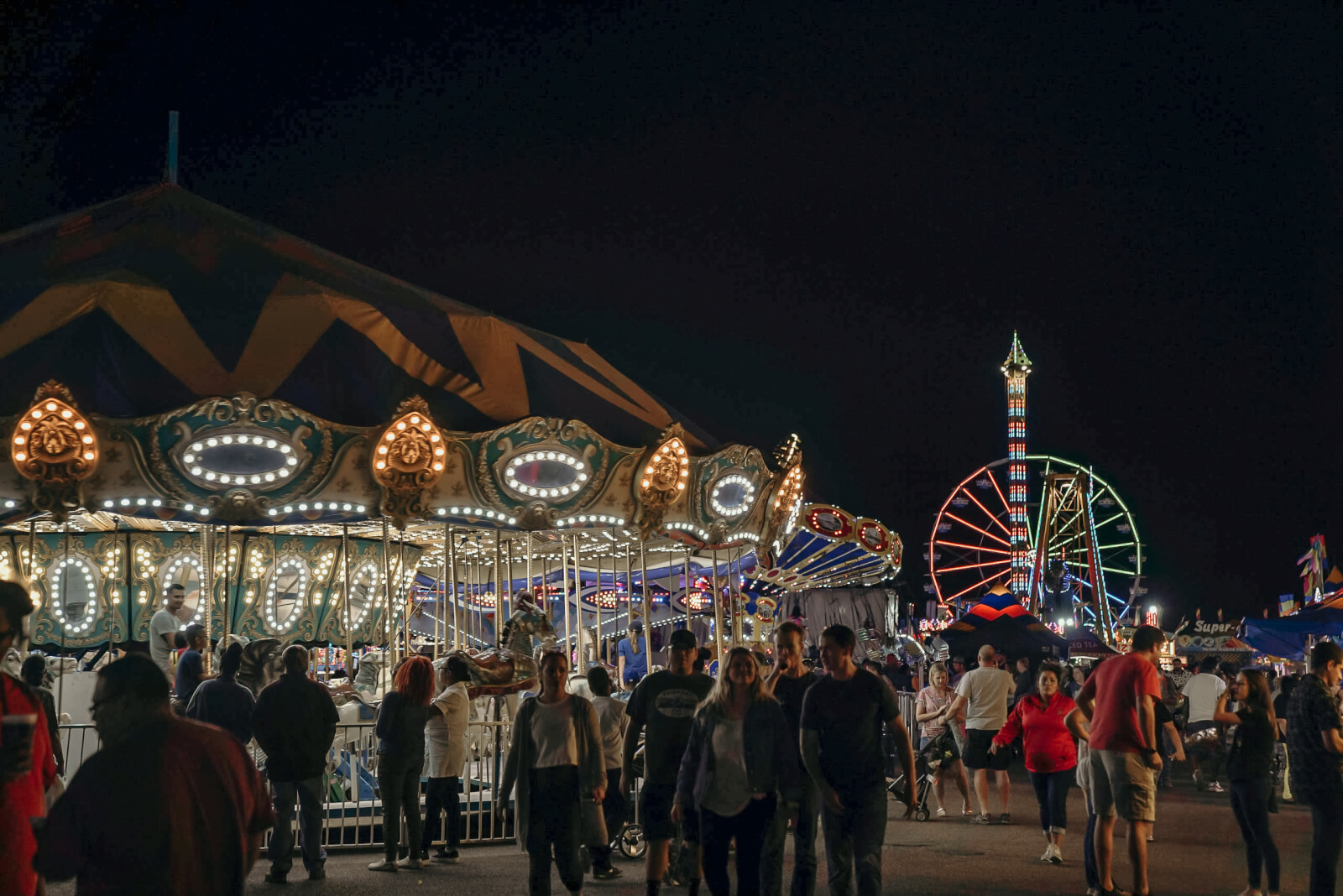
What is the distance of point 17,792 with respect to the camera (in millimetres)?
4262

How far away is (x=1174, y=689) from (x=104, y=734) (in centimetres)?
1846

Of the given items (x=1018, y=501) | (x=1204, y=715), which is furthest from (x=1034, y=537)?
(x=1204, y=715)

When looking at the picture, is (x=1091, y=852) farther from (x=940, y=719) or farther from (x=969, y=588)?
(x=969, y=588)

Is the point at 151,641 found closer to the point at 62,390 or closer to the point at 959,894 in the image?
the point at 62,390

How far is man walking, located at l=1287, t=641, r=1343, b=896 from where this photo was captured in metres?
7.10

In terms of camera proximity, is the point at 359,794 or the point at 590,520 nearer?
the point at 359,794

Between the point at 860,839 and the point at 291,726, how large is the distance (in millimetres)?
4065

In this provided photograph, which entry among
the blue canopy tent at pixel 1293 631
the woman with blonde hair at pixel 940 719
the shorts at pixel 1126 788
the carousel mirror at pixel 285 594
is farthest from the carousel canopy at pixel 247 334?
the blue canopy tent at pixel 1293 631

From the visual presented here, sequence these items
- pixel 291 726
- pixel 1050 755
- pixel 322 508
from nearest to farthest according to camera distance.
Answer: pixel 291 726 → pixel 1050 755 → pixel 322 508

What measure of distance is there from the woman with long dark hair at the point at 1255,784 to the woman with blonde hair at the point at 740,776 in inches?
120

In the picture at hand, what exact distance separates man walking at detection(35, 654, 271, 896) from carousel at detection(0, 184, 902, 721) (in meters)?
7.58

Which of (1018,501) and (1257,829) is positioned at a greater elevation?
(1018,501)

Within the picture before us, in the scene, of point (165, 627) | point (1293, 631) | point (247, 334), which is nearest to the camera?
point (247, 334)

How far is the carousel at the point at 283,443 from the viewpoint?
438 inches
